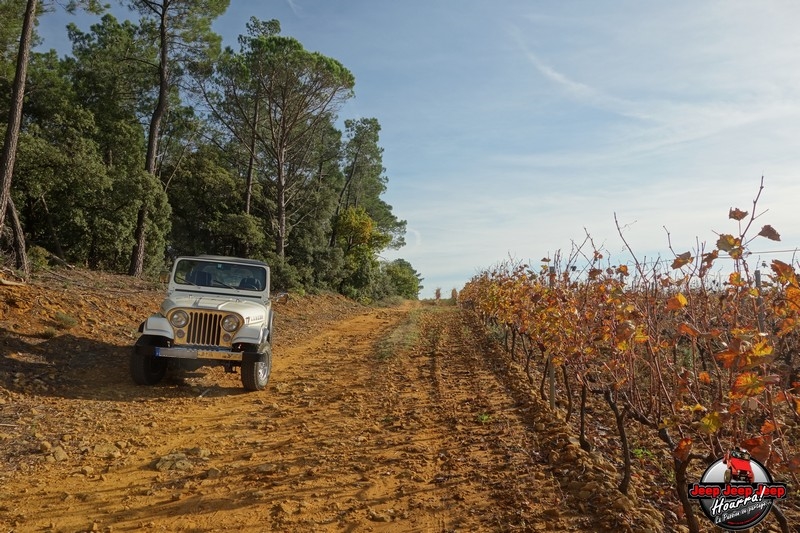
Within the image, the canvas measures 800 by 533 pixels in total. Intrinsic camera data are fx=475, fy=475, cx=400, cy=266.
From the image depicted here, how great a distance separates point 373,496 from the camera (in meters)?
3.62

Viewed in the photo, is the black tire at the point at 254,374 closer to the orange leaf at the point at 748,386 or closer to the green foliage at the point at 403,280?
the orange leaf at the point at 748,386

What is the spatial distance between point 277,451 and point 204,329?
2.54 meters

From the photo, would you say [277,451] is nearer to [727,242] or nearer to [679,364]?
[727,242]

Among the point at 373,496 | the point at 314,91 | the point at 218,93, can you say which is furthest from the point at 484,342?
the point at 218,93

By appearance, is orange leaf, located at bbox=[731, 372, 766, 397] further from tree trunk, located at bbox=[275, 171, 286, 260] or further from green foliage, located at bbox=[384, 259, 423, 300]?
green foliage, located at bbox=[384, 259, 423, 300]

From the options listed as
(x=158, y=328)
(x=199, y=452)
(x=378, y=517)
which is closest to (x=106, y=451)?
(x=199, y=452)

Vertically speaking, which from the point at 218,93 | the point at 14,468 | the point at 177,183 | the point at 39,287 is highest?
the point at 218,93

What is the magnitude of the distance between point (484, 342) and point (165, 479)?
31.4 feet

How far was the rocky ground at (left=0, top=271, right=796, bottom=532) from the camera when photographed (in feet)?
10.8

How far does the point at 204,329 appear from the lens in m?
6.34

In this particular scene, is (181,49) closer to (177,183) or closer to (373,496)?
(177,183)

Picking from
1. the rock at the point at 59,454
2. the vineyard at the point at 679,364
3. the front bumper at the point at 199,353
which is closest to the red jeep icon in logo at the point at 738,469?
the vineyard at the point at 679,364

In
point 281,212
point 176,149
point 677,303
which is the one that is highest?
point 176,149

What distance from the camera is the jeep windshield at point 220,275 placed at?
7438mm
